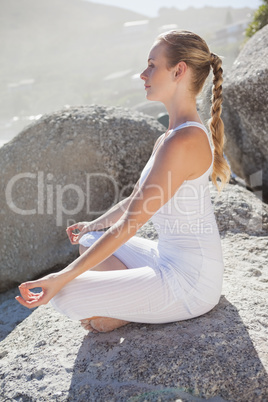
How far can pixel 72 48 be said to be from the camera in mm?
104562

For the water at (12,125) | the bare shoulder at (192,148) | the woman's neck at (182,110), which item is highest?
the woman's neck at (182,110)

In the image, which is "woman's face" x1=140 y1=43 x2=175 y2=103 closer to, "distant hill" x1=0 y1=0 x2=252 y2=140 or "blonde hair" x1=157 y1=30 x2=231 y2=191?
"blonde hair" x1=157 y1=30 x2=231 y2=191

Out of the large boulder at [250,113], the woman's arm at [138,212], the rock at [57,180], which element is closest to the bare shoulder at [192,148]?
the woman's arm at [138,212]

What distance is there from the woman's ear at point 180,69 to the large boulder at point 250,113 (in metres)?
1.87

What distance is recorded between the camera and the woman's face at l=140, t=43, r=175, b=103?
220 cm

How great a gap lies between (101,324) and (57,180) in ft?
7.15

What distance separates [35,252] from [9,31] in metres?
112

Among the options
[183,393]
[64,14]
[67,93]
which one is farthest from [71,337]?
[64,14]

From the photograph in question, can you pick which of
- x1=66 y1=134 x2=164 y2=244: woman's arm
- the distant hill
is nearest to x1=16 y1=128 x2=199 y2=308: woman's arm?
x1=66 y1=134 x2=164 y2=244: woman's arm

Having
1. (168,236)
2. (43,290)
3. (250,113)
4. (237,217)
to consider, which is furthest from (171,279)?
(250,113)

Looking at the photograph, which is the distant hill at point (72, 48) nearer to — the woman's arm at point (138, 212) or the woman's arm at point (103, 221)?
the woman's arm at point (103, 221)

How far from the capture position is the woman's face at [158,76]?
2.20 meters

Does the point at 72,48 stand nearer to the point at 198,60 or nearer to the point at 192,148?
the point at 198,60

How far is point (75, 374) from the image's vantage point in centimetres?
210
